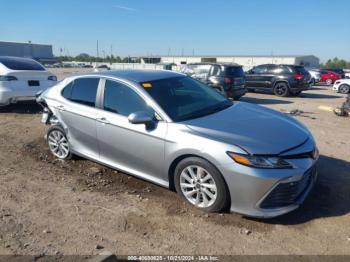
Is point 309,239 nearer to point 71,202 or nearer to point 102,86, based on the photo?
point 71,202

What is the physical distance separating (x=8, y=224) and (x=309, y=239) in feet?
11.0

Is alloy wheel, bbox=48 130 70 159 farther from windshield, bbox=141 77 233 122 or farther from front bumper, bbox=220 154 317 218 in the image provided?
front bumper, bbox=220 154 317 218

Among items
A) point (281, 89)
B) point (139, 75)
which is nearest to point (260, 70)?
point (281, 89)

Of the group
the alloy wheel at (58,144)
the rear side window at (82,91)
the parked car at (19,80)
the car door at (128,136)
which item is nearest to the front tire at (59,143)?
the alloy wheel at (58,144)

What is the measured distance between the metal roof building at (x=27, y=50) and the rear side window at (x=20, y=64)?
211 feet

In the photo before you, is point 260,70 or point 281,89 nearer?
point 281,89

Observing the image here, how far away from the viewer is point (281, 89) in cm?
1642

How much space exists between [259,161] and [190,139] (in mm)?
830

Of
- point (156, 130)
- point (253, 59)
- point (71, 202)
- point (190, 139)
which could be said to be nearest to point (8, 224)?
point (71, 202)

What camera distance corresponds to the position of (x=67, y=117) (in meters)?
5.20

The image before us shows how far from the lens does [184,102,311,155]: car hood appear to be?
3520 mm

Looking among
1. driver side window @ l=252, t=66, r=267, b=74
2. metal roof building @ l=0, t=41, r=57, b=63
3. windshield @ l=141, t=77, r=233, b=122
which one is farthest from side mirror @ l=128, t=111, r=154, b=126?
metal roof building @ l=0, t=41, r=57, b=63

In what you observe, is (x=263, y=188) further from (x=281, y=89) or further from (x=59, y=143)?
(x=281, y=89)

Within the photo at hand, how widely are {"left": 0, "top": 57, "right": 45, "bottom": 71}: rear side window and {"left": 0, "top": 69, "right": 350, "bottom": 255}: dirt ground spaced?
447 cm
